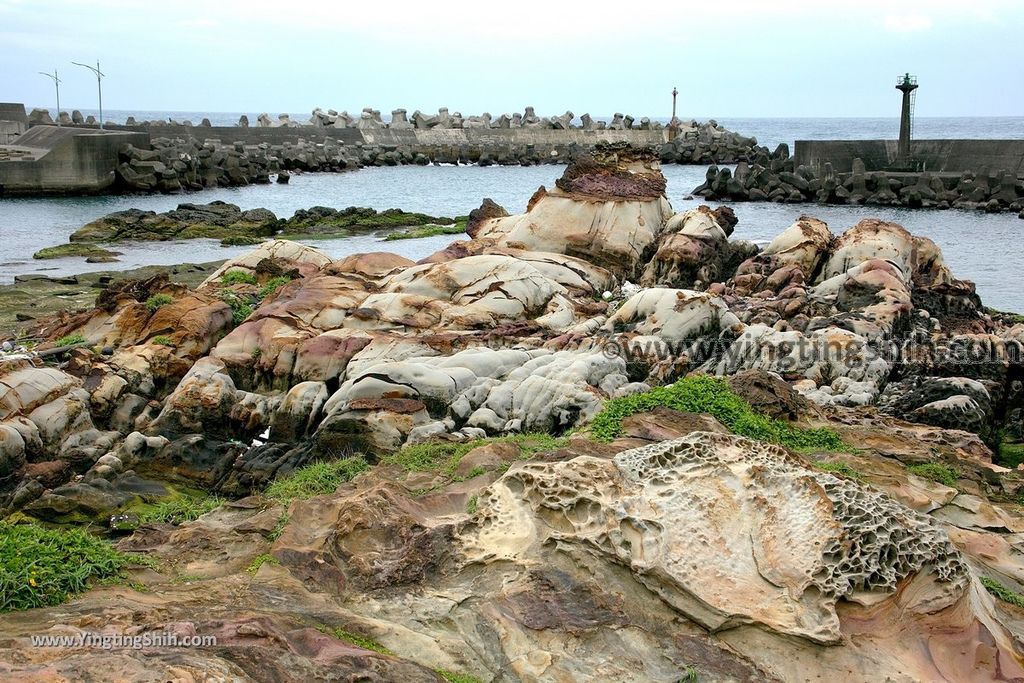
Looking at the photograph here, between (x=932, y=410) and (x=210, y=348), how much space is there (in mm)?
9831

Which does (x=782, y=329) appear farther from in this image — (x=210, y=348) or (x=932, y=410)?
(x=210, y=348)

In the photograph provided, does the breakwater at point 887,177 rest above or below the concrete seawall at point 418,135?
below

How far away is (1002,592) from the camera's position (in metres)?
7.18

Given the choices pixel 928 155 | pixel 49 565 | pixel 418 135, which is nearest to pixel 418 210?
pixel 928 155

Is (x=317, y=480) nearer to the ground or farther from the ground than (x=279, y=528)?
nearer to the ground

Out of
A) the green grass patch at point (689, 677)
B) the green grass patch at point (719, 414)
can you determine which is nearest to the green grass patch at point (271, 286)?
the green grass patch at point (719, 414)

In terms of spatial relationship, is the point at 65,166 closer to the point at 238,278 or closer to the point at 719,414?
the point at 238,278

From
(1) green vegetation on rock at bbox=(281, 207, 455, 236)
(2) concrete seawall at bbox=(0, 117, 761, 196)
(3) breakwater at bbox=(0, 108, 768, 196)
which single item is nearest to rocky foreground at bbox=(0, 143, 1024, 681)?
(2) concrete seawall at bbox=(0, 117, 761, 196)

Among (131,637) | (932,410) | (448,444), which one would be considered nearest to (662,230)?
(932,410)

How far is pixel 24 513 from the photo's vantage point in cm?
964

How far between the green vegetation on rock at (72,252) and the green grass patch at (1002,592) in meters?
23.1

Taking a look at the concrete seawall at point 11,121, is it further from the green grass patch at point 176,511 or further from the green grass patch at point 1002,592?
the green grass patch at point 1002,592

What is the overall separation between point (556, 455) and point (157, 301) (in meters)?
9.37

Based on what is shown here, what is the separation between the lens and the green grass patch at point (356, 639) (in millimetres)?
5891
